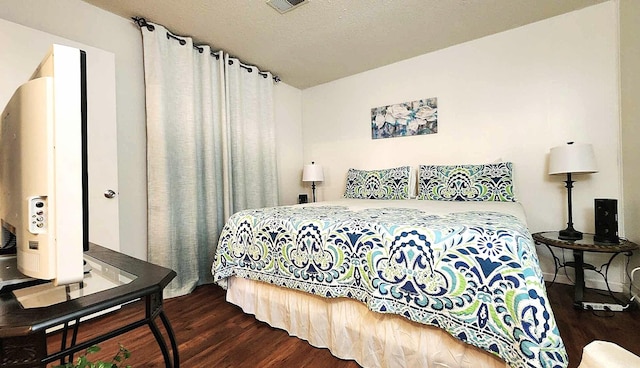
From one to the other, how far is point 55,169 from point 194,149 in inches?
81.6

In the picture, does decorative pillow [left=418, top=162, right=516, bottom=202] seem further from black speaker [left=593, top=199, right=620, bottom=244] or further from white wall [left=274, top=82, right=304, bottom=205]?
white wall [left=274, top=82, right=304, bottom=205]

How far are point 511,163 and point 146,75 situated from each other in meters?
3.31

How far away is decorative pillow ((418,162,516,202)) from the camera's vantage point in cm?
230

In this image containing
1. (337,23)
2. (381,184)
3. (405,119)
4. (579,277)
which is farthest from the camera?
(405,119)

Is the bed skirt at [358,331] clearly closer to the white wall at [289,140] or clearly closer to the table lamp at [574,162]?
the table lamp at [574,162]

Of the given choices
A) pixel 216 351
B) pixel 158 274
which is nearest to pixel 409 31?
pixel 158 274

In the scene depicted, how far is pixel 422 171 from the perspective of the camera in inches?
111

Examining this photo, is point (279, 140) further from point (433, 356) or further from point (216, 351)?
point (433, 356)

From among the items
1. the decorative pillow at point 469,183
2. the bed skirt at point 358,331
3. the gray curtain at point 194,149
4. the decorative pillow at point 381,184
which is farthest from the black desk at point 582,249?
the gray curtain at point 194,149

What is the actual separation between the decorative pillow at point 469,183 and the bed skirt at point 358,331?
156 cm

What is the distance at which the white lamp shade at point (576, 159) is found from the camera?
1996mm

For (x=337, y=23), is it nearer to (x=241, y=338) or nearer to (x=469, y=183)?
(x=469, y=183)

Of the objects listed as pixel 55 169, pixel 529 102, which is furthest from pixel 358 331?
pixel 529 102

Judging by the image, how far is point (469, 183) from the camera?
95.7 inches
